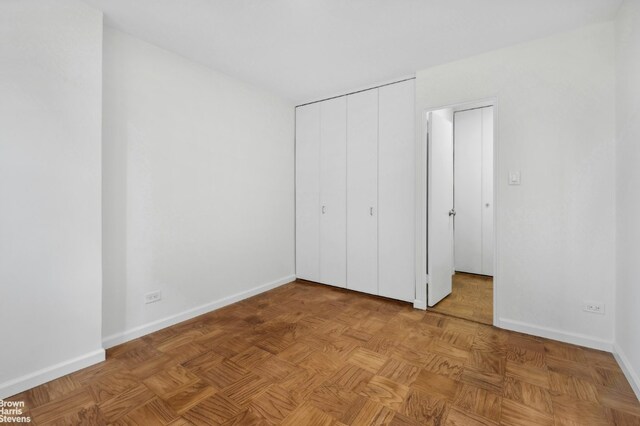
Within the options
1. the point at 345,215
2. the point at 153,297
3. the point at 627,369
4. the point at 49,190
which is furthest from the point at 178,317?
the point at 627,369

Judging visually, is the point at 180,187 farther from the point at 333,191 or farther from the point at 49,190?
the point at 333,191

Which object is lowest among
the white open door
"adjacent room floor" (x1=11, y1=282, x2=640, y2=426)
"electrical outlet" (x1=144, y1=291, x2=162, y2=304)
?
"adjacent room floor" (x1=11, y1=282, x2=640, y2=426)

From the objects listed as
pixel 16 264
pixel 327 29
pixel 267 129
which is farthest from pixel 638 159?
pixel 16 264

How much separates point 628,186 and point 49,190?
3.92 m

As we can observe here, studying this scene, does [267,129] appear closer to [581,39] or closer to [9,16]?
[9,16]

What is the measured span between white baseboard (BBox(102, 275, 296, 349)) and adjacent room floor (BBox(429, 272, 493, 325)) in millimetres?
2094

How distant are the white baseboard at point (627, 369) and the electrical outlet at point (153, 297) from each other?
11.7 ft

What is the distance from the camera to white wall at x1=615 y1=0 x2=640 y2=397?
1.89 metres

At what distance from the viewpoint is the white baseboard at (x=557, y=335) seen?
2.36 metres

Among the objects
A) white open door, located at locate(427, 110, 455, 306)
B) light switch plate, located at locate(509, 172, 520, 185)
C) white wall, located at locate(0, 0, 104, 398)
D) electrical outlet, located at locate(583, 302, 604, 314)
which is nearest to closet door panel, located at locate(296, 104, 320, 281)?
white open door, located at locate(427, 110, 455, 306)

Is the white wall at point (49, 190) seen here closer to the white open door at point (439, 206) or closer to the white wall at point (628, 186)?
the white open door at point (439, 206)

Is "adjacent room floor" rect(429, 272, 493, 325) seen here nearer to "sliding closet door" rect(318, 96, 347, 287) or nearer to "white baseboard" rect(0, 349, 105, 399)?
"sliding closet door" rect(318, 96, 347, 287)

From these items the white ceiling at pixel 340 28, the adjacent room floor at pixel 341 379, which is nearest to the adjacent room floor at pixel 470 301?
the adjacent room floor at pixel 341 379

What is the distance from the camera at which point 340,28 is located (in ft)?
7.98
